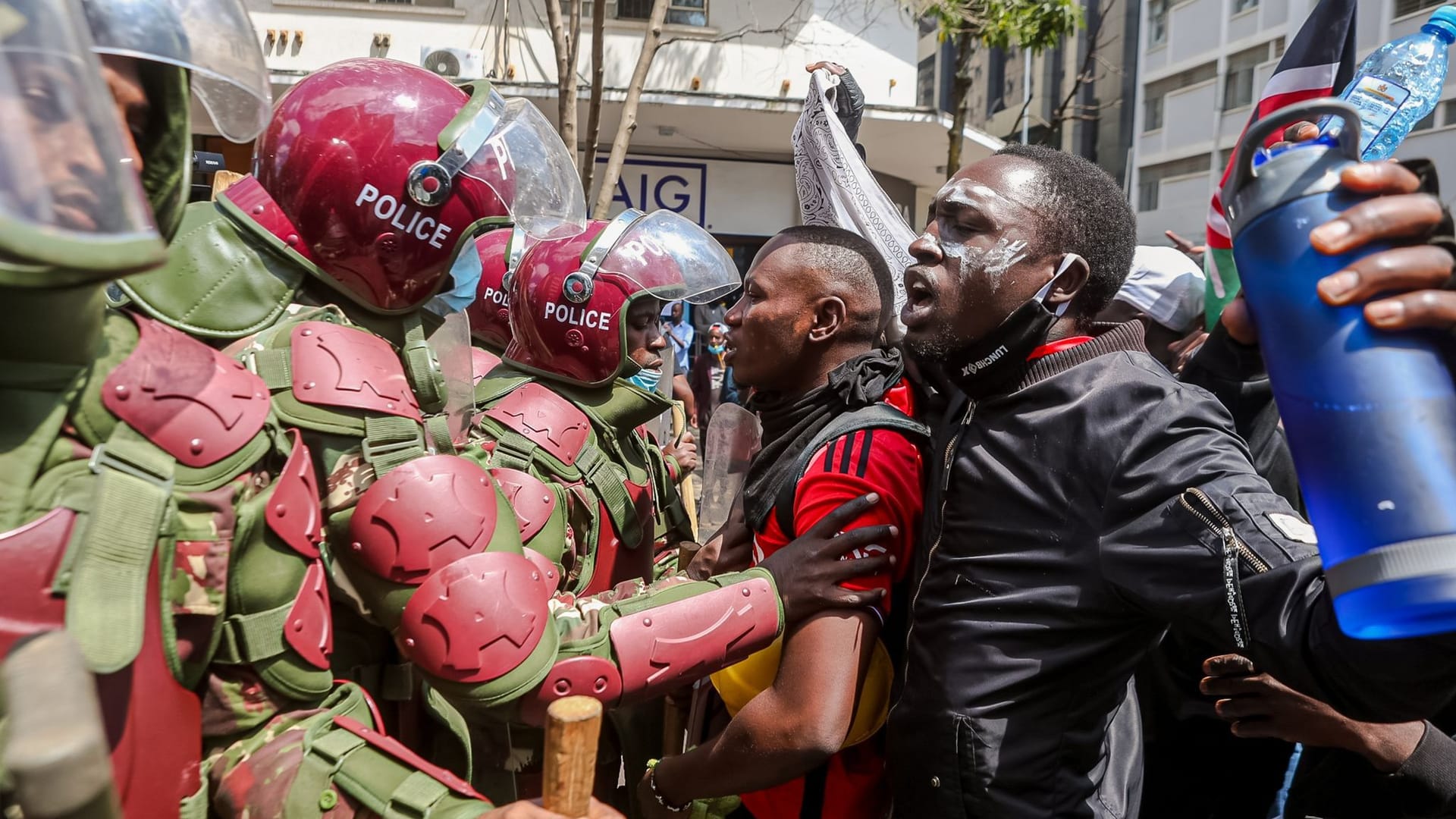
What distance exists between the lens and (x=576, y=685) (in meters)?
1.87

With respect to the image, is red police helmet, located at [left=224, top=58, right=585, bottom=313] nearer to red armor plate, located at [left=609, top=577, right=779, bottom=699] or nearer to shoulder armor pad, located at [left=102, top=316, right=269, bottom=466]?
shoulder armor pad, located at [left=102, top=316, right=269, bottom=466]

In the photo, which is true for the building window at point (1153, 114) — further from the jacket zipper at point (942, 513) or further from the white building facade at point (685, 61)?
the jacket zipper at point (942, 513)

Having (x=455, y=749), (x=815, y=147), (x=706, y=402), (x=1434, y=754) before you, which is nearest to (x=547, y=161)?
(x=815, y=147)

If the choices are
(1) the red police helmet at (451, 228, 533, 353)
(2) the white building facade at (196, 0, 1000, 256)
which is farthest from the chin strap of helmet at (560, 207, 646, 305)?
(2) the white building facade at (196, 0, 1000, 256)

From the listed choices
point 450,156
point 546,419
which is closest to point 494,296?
point 546,419

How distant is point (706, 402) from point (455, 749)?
34.2 ft

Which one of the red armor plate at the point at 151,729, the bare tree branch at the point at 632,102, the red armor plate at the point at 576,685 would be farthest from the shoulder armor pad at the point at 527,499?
the bare tree branch at the point at 632,102

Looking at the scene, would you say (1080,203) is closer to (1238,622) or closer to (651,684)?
(1238,622)

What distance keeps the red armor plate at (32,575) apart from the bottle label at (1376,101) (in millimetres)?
2802

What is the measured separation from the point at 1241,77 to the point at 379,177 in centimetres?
3223

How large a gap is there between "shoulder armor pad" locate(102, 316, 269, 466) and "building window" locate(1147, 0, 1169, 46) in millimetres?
35762

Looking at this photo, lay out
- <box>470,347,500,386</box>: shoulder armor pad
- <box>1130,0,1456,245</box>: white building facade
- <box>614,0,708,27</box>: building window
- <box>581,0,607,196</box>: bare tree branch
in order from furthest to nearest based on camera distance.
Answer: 1. <box>1130,0,1456,245</box>: white building facade
2. <box>614,0,708,27</box>: building window
3. <box>581,0,607,196</box>: bare tree branch
4. <box>470,347,500,386</box>: shoulder armor pad

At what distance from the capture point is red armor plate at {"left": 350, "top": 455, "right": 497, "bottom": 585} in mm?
1710

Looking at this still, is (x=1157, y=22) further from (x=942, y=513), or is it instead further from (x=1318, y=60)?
(x=942, y=513)
